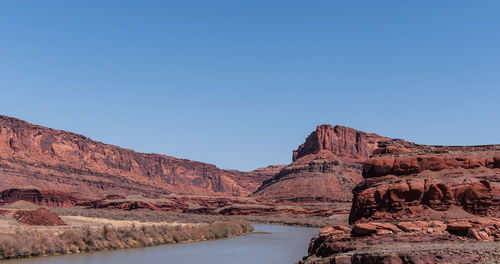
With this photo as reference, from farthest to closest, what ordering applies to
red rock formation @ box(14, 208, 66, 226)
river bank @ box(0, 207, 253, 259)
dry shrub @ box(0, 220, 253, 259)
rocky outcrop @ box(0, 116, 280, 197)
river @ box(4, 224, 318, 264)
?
1. rocky outcrop @ box(0, 116, 280, 197)
2. red rock formation @ box(14, 208, 66, 226)
3. river @ box(4, 224, 318, 264)
4. river bank @ box(0, 207, 253, 259)
5. dry shrub @ box(0, 220, 253, 259)

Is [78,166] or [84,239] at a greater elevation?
[78,166]

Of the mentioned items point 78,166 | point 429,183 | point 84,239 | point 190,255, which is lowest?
point 190,255

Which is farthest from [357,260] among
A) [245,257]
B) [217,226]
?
[217,226]

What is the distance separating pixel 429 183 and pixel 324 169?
113986 millimetres

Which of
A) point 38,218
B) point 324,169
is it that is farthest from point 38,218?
point 324,169

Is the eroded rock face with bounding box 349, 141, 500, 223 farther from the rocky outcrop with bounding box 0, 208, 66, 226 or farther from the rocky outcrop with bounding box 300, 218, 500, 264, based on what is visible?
the rocky outcrop with bounding box 0, 208, 66, 226

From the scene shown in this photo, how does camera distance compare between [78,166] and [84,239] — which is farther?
[78,166]

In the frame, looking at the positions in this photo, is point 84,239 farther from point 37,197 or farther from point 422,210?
point 37,197

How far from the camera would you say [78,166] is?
13612 cm

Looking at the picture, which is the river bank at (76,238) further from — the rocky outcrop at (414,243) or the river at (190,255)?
the rocky outcrop at (414,243)

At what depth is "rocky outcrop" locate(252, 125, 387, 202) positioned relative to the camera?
392 feet

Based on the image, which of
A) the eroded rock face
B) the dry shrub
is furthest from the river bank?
the eroded rock face

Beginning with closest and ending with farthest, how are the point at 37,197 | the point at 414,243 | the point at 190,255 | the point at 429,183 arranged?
the point at 414,243 < the point at 429,183 < the point at 190,255 < the point at 37,197

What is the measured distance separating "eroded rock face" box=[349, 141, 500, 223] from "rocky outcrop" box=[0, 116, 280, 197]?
103 m
